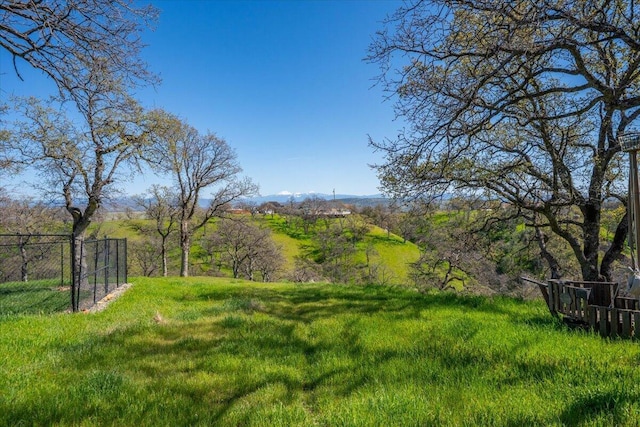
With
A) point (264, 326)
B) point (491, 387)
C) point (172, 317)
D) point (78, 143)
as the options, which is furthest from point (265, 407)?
point (78, 143)

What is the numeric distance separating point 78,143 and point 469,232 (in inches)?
616

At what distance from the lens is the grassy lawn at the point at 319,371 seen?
10.2ft

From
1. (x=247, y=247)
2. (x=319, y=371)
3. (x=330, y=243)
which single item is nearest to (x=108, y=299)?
(x=319, y=371)

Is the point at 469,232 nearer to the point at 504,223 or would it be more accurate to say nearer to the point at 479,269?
the point at 504,223

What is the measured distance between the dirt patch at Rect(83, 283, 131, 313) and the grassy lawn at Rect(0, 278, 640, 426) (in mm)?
1772

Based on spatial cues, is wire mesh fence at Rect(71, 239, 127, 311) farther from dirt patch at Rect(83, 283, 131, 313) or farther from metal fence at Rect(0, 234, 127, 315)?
dirt patch at Rect(83, 283, 131, 313)

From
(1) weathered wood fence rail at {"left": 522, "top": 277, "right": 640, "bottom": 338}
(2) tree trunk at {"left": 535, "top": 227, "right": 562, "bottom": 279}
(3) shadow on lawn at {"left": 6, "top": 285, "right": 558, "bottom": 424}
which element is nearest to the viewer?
(3) shadow on lawn at {"left": 6, "top": 285, "right": 558, "bottom": 424}

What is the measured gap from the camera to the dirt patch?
9160 millimetres

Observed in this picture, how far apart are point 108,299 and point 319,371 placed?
935 cm

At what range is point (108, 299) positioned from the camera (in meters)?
10.7

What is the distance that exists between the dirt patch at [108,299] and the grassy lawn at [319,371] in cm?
177

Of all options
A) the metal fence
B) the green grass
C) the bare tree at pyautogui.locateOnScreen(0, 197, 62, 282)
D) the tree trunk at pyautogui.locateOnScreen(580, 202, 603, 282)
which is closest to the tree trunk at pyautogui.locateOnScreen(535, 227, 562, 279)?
the tree trunk at pyautogui.locateOnScreen(580, 202, 603, 282)

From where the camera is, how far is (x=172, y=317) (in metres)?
7.63

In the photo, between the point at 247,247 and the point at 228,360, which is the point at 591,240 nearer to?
the point at 228,360
